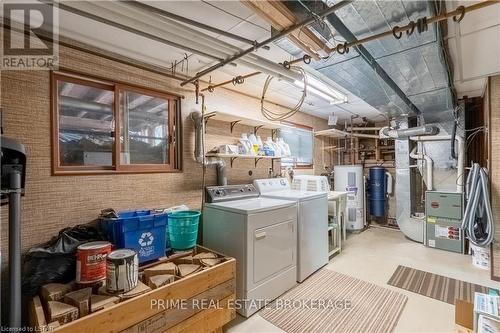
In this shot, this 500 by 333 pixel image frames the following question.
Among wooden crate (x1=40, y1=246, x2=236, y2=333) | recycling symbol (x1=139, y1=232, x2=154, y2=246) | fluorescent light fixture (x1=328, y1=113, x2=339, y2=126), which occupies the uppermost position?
fluorescent light fixture (x1=328, y1=113, x2=339, y2=126)

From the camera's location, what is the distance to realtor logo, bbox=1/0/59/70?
1.60 m

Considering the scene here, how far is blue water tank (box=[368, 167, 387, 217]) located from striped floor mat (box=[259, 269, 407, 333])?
298cm

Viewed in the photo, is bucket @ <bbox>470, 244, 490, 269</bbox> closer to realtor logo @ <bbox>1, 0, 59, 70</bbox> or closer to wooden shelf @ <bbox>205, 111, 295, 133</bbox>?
wooden shelf @ <bbox>205, 111, 295, 133</bbox>

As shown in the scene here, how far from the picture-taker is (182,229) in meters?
2.27

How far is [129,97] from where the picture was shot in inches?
94.1

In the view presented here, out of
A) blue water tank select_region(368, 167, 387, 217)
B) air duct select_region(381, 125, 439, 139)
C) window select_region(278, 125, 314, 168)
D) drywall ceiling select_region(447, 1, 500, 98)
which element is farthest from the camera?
blue water tank select_region(368, 167, 387, 217)

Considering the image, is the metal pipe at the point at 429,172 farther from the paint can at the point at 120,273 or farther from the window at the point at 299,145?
the paint can at the point at 120,273

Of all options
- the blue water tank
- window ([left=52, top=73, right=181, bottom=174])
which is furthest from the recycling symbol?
the blue water tank

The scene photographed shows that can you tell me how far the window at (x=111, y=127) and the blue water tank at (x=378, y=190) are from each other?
449 centimetres

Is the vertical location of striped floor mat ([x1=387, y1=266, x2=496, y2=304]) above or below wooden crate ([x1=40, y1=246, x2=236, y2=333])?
below

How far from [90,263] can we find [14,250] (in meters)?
0.44

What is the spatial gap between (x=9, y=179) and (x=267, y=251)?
6.57 ft

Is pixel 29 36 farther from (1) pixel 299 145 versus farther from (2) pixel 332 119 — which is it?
(2) pixel 332 119

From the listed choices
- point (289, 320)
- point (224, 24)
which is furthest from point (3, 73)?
point (289, 320)
